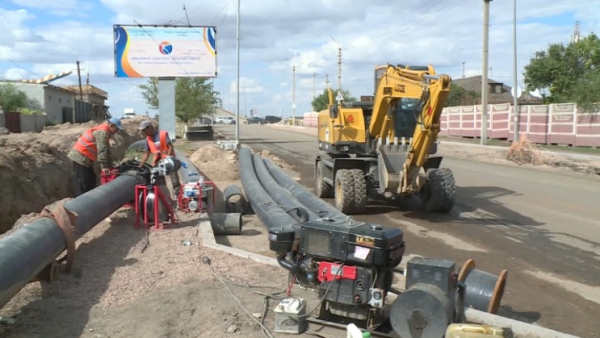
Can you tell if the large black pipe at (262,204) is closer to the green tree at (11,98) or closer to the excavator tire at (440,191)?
the excavator tire at (440,191)

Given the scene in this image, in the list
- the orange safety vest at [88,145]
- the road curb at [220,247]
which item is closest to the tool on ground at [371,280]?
the road curb at [220,247]

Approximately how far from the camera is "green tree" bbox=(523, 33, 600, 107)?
41.9 m

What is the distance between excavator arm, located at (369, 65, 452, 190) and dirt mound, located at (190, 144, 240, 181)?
632 cm

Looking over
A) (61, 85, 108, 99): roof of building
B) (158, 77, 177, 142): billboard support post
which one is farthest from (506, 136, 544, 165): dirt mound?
(61, 85, 108, 99): roof of building

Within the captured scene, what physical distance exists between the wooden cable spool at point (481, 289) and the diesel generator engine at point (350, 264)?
89 centimetres

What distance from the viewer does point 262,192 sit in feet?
36.4

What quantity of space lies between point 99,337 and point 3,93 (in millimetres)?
46711

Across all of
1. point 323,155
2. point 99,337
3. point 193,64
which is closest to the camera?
point 99,337

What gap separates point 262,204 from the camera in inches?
392

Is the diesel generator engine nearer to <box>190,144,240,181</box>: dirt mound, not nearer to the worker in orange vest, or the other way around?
the worker in orange vest

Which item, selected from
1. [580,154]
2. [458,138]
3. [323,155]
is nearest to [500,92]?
[458,138]

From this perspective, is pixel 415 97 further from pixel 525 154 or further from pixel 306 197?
pixel 525 154

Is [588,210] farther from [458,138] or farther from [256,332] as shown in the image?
[458,138]

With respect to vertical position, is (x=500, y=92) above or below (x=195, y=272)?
above
